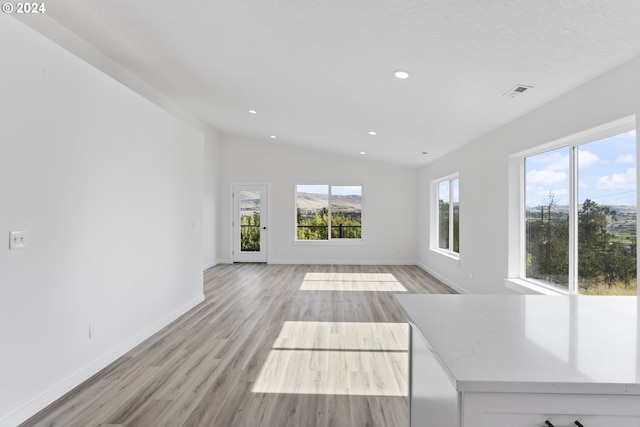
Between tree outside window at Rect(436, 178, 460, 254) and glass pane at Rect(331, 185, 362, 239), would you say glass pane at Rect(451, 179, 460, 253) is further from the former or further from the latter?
glass pane at Rect(331, 185, 362, 239)

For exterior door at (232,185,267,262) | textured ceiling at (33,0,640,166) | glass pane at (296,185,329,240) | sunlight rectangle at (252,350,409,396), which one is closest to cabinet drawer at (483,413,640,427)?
sunlight rectangle at (252,350,409,396)

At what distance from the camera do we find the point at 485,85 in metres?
3.01

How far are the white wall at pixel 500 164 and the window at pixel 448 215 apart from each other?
241 mm

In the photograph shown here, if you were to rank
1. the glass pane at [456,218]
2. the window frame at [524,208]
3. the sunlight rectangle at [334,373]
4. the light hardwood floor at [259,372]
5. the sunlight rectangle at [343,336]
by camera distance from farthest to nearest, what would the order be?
1. the glass pane at [456,218]
2. the sunlight rectangle at [343,336]
3. the window frame at [524,208]
4. the sunlight rectangle at [334,373]
5. the light hardwood floor at [259,372]

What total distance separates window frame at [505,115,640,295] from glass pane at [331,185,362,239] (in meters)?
4.68

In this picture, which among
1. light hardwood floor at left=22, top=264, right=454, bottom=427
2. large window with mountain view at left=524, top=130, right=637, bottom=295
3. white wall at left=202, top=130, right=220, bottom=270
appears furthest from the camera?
white wall at left=202, top=130, right=220, bottom=270

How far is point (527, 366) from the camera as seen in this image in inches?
33.2

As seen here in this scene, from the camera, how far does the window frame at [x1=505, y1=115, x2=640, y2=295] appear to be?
2.69 meters

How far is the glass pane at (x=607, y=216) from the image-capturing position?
2500 mm

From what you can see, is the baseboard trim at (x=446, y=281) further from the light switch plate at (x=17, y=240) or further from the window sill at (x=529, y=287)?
the light switch plate at (x=17, y=240)

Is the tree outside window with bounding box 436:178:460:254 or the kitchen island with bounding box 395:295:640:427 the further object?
the tree outside window with bounding box 436:178:460:254

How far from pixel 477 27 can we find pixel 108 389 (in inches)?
138

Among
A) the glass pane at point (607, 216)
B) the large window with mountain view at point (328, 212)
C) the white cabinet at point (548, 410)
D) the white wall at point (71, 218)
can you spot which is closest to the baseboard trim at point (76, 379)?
the white wall at point (71, 218)

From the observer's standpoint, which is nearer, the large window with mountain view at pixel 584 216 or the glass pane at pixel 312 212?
the large window with mountain view at pixel 584 216
